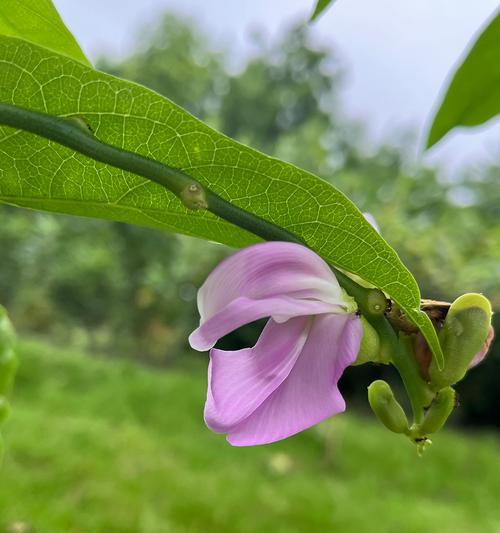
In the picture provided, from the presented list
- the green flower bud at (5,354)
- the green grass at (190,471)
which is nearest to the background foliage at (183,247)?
the green grass at (190,471)

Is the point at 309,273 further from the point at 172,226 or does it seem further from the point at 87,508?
the point at 87,508

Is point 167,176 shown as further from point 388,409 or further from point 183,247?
point 183,247

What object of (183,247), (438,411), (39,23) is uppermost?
(183,247)

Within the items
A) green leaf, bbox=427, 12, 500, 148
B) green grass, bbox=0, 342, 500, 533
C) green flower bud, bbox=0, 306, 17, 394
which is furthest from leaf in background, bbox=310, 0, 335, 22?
green grass, bbox=0, 342, 500, 533

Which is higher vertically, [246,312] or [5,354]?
[5,354]

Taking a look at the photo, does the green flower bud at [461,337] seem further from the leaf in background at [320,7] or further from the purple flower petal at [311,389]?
the leaf in background at [320,7]

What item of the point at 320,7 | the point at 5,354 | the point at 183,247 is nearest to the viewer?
the point at 320,7

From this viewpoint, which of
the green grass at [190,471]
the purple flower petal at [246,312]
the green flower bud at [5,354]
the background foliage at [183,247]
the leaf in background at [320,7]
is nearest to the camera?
the purple flower petal at [246,312]

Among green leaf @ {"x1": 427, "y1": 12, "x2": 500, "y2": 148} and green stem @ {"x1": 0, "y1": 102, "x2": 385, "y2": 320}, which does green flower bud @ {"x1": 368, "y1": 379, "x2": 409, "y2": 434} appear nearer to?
green stem @ {"x1": 0, "y1": 102, "x2": 385, "y2": 320}

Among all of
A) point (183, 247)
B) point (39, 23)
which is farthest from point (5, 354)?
point (183, 247)
